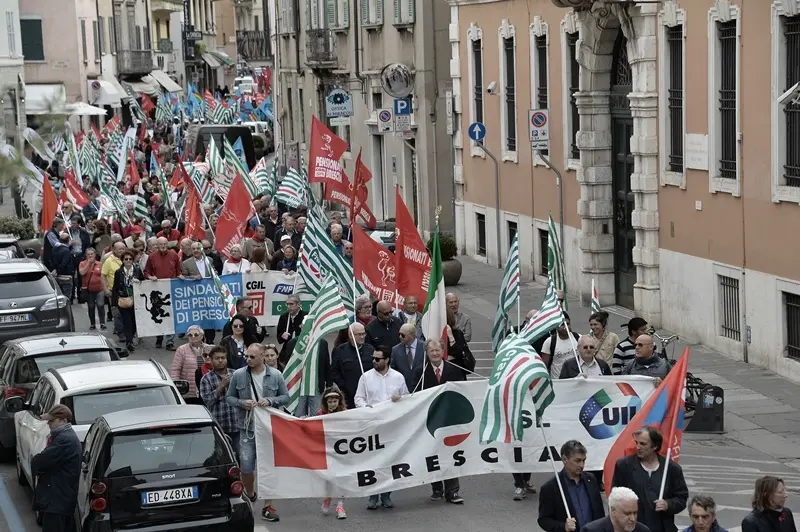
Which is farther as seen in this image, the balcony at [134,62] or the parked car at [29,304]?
the balcony at [134,62]

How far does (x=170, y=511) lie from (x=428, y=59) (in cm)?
2544

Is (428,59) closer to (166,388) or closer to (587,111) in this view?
(587,111)

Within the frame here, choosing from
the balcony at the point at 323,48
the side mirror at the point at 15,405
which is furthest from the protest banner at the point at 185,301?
the balcony at the point at 323,48

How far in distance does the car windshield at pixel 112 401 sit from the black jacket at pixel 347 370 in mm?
1977

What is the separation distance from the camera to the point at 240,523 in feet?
40.1

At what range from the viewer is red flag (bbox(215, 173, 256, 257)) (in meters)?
25.7

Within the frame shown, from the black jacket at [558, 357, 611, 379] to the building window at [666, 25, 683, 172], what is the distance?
889 cm

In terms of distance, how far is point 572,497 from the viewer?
10.2 meters

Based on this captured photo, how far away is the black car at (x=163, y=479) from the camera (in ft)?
39.3

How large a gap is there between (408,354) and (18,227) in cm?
1964

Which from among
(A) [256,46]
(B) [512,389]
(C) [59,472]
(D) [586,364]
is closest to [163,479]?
(C) [59,472]

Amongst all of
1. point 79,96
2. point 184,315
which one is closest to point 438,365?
point 184,315

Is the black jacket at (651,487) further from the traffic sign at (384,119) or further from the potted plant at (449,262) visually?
the traffic sign at (384,119)

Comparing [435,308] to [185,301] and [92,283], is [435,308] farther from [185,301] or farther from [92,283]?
[92,283]
